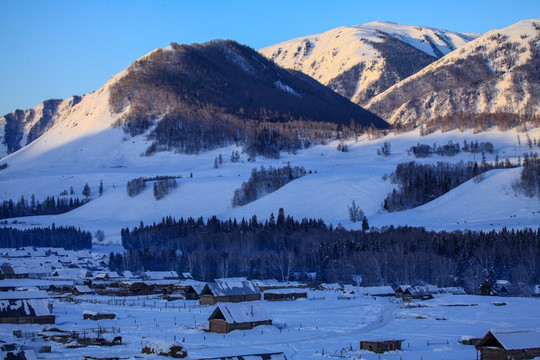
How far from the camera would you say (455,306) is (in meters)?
69.6

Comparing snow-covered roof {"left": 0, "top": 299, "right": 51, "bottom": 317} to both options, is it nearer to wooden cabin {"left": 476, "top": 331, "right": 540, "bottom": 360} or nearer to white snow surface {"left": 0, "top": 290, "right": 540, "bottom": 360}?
white snow surface {"left": 0, "top": 290, "right": 540, "bottom": 360}

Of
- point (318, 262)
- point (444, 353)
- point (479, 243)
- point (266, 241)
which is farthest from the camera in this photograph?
point (266, 241)

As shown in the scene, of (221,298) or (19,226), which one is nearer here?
(221,298)

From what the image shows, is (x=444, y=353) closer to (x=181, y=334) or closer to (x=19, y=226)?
(x=181, y=334)

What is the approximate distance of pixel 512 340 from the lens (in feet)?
128

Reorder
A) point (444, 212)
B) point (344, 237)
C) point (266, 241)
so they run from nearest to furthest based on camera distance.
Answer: point (344, 237), point (266, 241), point (444, 212)

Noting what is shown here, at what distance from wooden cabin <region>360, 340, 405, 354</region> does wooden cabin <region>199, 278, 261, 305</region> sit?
98.1 ft

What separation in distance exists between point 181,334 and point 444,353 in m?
17.5

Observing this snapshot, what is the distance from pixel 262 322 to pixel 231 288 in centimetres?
1905

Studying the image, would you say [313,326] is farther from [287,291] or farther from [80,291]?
[80,291]

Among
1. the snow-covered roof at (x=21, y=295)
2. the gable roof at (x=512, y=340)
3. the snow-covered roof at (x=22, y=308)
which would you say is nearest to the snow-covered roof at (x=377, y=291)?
the snow-covered roof at (x=21, y=295)

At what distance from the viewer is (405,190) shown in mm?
168625

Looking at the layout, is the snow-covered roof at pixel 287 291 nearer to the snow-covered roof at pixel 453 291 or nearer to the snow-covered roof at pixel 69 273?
the snow-covered roof at pixel 453 291

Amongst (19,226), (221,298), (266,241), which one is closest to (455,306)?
(221,298)
